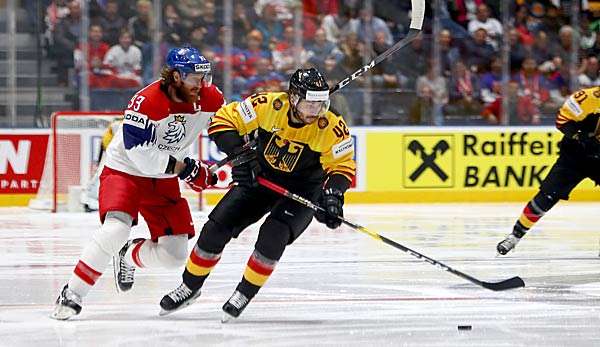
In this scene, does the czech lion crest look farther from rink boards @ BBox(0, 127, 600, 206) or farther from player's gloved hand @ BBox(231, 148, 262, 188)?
rink boards @ BBox(0, 127, 600, 206)

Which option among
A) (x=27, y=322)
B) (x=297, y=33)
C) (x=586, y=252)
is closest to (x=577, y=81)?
(x=297, y=33)

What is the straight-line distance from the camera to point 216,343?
4734 millimetres

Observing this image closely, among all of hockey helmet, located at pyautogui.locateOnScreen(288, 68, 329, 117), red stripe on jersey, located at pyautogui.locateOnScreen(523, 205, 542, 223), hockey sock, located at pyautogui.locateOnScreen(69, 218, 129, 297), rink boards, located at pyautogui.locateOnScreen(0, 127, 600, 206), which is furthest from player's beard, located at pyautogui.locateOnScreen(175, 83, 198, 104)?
rink boards, located at pyautogui.locateOnScreen(0, 127, 600, 206)

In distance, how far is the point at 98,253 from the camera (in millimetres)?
5207

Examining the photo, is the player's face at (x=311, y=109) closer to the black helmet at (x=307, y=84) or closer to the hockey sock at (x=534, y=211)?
the black helmet at (x=307, y=84)

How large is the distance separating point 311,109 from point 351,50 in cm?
683

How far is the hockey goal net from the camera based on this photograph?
428 inches

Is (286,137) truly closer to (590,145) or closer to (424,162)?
(590,145)

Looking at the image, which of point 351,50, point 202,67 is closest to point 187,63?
point 202,67

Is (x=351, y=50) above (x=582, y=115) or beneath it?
beneath

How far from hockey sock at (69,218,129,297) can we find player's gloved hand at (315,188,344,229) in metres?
0.82

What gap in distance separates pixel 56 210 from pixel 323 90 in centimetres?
603

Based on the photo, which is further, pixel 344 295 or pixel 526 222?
pixel 526 222

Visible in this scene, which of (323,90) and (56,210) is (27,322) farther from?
(56,210)
